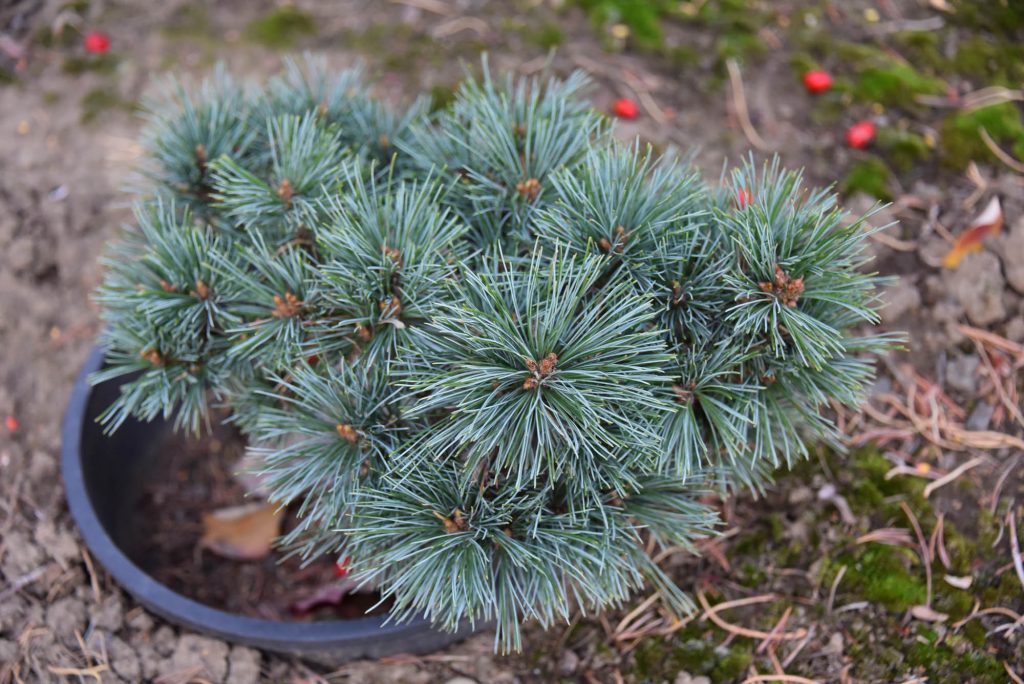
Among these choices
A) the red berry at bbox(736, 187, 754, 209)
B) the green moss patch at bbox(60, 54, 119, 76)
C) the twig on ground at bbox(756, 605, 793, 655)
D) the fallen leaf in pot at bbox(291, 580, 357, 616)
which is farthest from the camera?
the green moss patch at bbox(60, 54, 119, 76)

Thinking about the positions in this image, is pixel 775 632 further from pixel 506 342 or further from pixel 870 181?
pixel 870 181

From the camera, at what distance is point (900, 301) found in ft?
6.54

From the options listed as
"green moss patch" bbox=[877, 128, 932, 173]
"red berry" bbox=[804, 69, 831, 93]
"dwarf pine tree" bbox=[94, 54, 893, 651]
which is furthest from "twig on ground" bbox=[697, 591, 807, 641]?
"red berry" bbox=[804, 69, 831, 93]

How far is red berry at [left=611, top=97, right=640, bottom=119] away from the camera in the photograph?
241cm

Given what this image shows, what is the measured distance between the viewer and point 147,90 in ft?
8.63

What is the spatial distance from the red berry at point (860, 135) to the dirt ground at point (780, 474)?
0.03 meters

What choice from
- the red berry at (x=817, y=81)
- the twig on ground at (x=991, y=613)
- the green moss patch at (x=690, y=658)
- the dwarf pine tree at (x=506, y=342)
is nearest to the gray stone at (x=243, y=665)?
the dwarf pine tree at (x=506, y=342)

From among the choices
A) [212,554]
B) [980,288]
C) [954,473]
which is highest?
[980,288]

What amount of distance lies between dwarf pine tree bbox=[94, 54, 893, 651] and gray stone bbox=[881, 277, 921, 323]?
73 centimetres

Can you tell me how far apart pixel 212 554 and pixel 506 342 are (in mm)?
1228

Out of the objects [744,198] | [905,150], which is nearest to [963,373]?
[905,150]

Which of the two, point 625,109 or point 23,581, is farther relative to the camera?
point 625,109

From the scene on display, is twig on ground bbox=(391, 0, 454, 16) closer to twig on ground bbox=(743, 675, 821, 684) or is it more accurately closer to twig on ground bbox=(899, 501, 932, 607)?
twig on ground bbox=(899, 501, 932, 607)

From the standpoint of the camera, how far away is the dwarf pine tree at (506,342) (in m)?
1.14
